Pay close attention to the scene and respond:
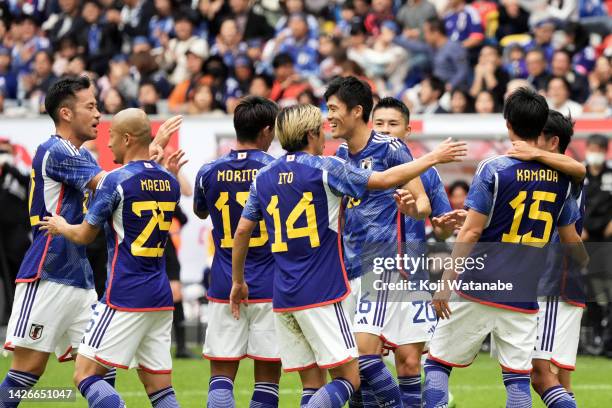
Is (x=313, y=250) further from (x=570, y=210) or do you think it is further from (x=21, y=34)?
(x=21, y=34)

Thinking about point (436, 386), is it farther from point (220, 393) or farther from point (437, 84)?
point (437, 84)

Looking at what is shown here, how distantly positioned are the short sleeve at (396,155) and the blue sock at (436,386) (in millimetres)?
1538

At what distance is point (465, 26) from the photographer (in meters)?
20.6

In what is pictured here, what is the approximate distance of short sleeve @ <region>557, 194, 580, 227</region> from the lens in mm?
8773

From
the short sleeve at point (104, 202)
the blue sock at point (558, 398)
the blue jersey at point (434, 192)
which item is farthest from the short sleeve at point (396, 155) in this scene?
the short sleeve at point (104, 202)

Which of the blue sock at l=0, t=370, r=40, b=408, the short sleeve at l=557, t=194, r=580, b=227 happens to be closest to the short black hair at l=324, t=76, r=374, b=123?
the short sleeve at l=557, t=194, r=580, b=227

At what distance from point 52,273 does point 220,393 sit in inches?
60.2

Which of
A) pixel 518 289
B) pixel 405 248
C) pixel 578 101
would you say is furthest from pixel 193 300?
pixel 518 289

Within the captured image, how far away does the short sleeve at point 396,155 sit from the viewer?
929cm

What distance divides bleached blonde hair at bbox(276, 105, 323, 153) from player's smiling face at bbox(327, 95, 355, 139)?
0.77 metres

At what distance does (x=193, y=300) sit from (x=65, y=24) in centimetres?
909

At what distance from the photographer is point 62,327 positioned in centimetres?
909

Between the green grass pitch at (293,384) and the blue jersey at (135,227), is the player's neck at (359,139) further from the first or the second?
the green grass pitch at (293,384)

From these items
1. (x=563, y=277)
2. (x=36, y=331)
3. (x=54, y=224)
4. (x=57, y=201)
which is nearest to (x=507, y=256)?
(x=563, y=277)
